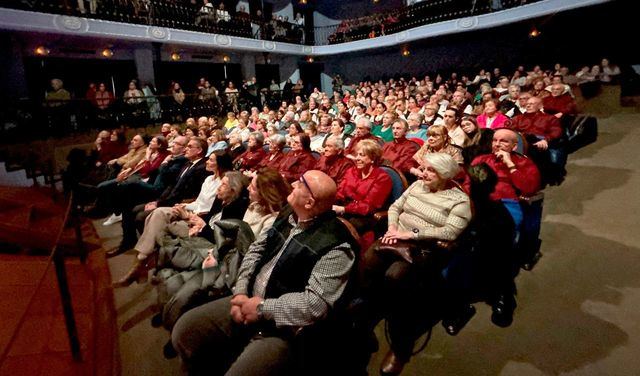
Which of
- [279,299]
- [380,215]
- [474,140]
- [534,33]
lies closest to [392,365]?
[279,299]

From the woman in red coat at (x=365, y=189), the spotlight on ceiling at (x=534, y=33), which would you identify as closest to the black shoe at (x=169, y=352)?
the woman in red coat at (x=365, y=189)

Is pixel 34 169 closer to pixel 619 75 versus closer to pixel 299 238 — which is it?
pixel 299 238

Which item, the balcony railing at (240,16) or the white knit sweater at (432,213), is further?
the balcony railing at (240,16)

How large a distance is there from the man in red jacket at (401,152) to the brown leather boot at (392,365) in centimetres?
210

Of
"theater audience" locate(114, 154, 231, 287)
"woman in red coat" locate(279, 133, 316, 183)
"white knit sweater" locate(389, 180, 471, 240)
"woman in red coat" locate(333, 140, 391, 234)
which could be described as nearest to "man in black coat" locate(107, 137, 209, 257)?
"theater audience" locate(114, 154, 231, 287)

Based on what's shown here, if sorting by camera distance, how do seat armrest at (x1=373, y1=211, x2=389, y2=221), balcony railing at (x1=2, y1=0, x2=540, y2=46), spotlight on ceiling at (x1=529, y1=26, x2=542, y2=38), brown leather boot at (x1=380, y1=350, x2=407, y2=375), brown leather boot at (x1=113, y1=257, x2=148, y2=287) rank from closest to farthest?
brown leather boot at (x1=380, y1=350, x2=407, y2=375) → seat armrest at (x1=373, y1=211, x2=389, y2=221) → brown leather boot at (x1=113, y1=257, x2=148, y2=287) → balcony railing at (x1=2, y1=0, x2=540, y2=46) → spotlight on ceiling at (x1=529, y1=26, x2=542, y2=38)

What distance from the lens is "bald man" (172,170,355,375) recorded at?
1.53m

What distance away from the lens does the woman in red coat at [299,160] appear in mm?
3947

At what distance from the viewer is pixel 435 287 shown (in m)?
2.28

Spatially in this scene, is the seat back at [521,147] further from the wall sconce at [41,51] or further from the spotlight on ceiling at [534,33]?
the wall sconce at [41,51]

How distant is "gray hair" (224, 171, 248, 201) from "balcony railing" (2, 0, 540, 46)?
8546 millimetres

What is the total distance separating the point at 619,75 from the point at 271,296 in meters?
9.97

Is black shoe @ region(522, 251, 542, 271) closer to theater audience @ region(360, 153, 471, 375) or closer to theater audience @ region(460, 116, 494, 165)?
theater audience @ region(360, 153, 471, 375)

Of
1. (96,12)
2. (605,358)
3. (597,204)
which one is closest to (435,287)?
(605,358)
